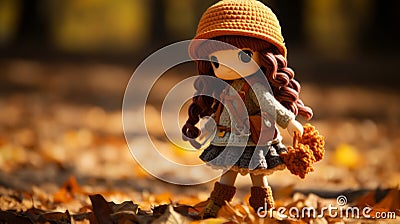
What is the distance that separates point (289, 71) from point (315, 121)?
254 inches

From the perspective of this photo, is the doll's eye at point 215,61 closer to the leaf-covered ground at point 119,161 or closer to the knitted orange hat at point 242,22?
the knitted orange hat at point 242,22

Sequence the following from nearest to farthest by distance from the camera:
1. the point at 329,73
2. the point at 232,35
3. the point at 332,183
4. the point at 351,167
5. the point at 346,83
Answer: the point at 232,35
the point at 332,183
the point at 351,167
the point at 346,83
the point at 329,73

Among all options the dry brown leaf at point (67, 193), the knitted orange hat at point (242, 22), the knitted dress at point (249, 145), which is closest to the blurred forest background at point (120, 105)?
the dry brown leaf at point (67, 193)

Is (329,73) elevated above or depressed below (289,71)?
above

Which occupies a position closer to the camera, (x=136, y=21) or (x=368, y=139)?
(x=368, y=139)

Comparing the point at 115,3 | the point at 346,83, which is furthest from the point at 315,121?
the point at 115,3

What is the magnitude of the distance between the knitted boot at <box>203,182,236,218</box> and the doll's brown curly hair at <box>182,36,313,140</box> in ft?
0.91

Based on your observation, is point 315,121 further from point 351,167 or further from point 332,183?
point 332,183

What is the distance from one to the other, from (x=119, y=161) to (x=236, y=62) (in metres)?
3.35

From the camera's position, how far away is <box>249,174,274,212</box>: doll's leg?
9.29ft

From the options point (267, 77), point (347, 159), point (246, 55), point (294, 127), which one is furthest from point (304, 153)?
point (347, 159)

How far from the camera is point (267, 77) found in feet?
9.04

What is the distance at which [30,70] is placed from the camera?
13.7 metres

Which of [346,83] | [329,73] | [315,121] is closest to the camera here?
[315,121]
